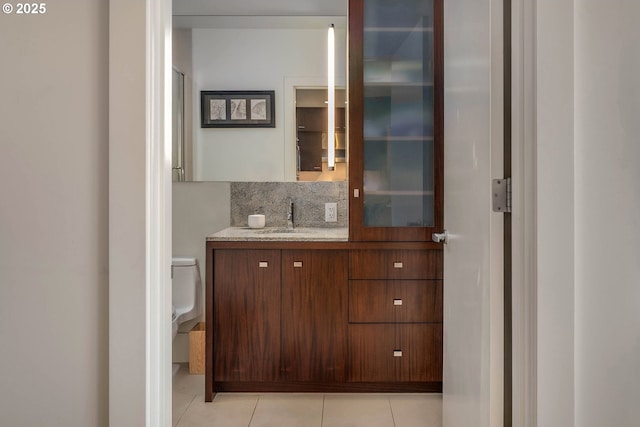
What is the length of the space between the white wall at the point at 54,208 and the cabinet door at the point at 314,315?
4.48 ft

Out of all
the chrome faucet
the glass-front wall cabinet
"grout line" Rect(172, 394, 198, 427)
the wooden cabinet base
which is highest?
the glass-front wall cabinet

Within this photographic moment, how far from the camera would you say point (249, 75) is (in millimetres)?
3020

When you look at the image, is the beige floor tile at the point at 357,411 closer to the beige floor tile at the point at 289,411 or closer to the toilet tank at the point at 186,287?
the beige floor tile at the point at 289,411

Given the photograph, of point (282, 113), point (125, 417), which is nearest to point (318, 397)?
point (125, 417)

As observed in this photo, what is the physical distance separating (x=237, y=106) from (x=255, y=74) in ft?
0.80

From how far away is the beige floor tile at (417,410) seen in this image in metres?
2.27

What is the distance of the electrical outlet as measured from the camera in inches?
120

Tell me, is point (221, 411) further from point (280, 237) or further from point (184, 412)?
point (280, 237)

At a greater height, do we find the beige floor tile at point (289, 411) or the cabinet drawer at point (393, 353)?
the cabinet drawer at point (393, 353)

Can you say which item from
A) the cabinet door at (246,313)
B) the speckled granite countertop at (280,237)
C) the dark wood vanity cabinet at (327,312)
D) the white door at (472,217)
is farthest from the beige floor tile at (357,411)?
the speckled granite countertop at (280,237)

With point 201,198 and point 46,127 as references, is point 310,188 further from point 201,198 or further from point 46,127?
point 46,127

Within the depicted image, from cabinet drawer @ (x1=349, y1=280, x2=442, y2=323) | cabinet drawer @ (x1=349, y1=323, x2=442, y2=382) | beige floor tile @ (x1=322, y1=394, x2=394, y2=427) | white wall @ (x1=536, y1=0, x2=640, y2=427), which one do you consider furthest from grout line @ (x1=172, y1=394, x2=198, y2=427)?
white wall @ (x1=536, y1=0, x2=640, y2=427)

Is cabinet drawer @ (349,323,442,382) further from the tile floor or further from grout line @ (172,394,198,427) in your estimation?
grout line @ (172,394,198,427)

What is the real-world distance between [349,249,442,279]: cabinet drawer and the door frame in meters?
1.40
